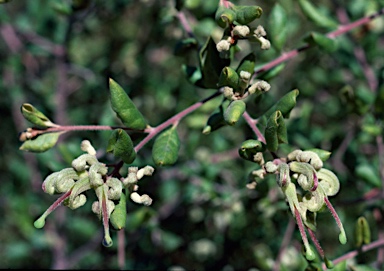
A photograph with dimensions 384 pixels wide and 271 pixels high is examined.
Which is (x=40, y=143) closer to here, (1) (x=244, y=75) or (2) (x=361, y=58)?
(1) (x=244, y=75)

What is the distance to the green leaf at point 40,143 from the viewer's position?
1.24m

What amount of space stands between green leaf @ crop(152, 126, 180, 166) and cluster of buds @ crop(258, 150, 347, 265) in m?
0.22

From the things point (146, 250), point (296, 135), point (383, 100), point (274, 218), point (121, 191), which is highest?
point (121, 191)

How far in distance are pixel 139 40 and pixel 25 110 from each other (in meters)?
1.54

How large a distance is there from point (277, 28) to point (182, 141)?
0.90m

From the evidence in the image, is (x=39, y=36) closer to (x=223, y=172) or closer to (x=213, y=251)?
(x=223, y=172)

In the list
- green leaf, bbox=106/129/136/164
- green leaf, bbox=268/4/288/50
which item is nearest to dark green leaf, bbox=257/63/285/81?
green leaf, bbox=268/4/288/50

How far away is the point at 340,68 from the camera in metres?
2.40

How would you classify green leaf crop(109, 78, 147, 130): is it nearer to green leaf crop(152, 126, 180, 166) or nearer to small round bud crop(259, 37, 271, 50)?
green leaf crop(152, 126, 180, 166)

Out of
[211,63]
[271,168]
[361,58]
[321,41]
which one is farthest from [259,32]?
[361,58]

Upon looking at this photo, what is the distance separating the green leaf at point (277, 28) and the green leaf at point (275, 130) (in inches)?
18.7

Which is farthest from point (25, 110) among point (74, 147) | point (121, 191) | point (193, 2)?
point (193, 2)

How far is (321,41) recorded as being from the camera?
1.46 m

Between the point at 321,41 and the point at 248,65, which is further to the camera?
the point at 321,41
